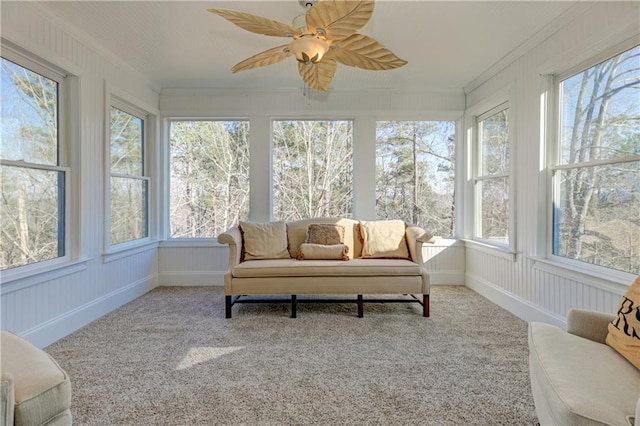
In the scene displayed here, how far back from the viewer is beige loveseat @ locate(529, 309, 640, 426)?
98 centimetres

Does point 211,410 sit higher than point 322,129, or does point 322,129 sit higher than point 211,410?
point 322,129

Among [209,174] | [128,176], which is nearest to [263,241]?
[209,174]

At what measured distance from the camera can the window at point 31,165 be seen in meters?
2.23

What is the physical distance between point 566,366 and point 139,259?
3.89 m

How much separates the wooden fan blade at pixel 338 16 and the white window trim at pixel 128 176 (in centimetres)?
240

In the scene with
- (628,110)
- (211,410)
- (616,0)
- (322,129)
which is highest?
(616,0)

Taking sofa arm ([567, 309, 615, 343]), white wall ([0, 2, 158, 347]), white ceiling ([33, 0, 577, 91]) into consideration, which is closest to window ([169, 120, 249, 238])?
white ceiling ([33, 0, 577, 91])

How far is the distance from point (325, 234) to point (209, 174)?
5.92 feet

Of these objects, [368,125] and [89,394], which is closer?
[89,394]

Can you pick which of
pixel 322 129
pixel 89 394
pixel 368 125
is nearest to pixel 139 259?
pixel 89 394

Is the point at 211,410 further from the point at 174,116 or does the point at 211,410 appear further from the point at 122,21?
the point at 174,116

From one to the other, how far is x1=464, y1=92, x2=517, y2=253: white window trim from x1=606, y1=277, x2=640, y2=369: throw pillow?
185 centimetres

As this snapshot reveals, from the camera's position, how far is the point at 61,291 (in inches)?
101

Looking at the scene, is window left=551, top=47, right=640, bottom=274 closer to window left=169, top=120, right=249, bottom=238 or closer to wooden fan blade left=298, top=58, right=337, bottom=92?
wooden fan blade left=298, top=58, right=337, bottom=92
